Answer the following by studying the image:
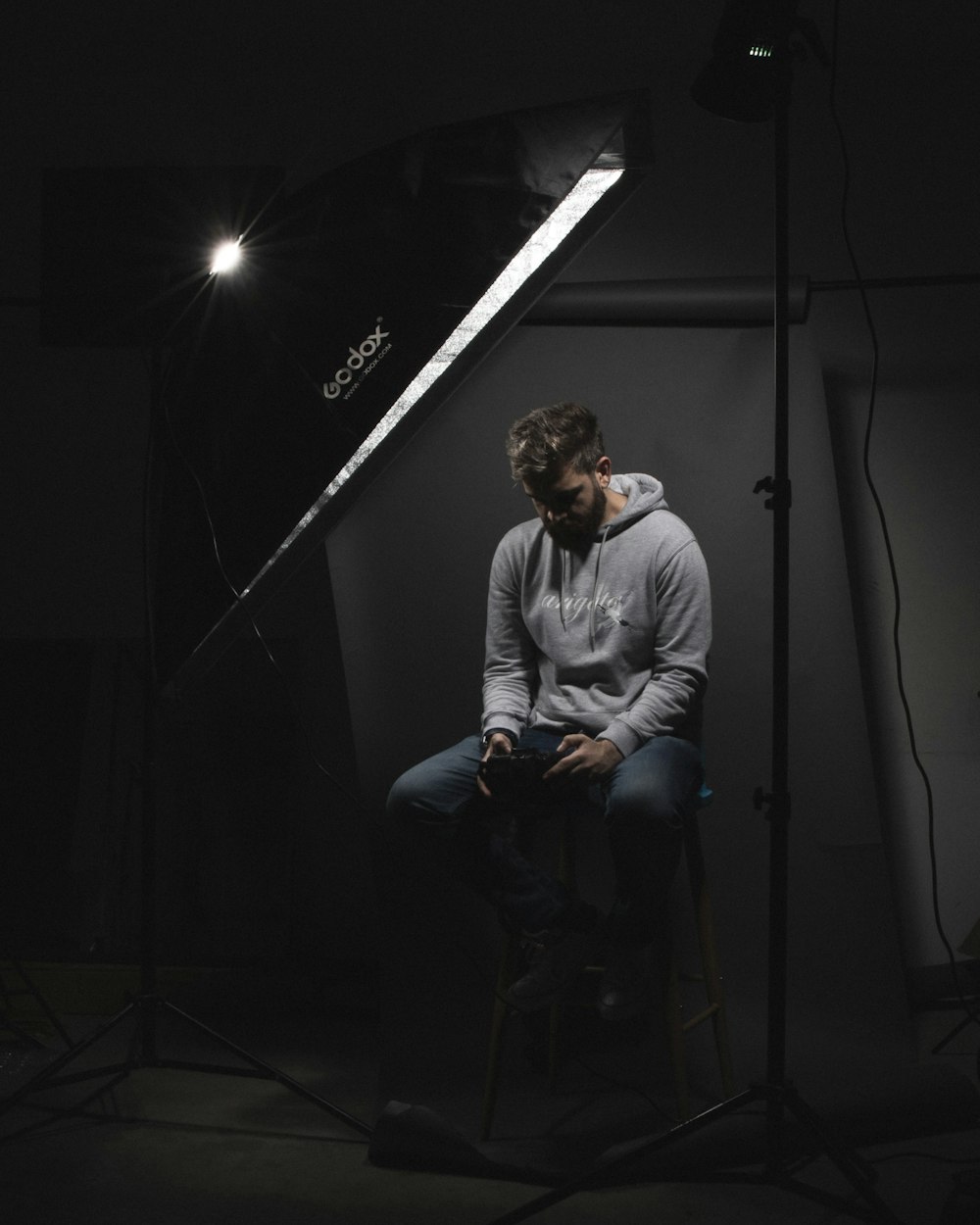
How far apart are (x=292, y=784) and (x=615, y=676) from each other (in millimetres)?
1119

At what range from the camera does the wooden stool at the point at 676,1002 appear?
82.5 inches

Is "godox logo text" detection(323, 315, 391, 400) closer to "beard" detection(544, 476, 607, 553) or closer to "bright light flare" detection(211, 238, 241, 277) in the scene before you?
"bright light flare" detection(211, 238, 241, 277)

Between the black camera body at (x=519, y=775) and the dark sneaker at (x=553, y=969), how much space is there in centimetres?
26

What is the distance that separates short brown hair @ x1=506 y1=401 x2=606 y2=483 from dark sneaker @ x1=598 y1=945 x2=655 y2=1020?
0.93 metres

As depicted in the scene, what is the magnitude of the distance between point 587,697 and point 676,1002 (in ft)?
1.94

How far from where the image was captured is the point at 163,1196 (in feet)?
6.00

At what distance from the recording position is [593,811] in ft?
7.36

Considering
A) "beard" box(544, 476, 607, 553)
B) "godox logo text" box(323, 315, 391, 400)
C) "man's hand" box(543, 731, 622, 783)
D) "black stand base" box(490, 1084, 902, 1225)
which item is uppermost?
"godox logo text" box(323, 315, 391, 400)

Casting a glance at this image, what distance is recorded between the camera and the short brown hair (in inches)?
89.9

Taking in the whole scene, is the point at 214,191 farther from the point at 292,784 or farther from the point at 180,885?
the point at 180,885

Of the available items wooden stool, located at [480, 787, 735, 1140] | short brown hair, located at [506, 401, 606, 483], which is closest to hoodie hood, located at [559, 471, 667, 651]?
short brown hair, located at [506, 401, 606, 483]

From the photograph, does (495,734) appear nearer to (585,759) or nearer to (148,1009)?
(585,759)

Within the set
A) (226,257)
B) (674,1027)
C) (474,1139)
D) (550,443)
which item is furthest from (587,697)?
→ (226,257)

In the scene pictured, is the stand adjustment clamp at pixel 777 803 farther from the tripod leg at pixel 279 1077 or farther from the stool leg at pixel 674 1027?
the tripod leg at pixel 279 1077
